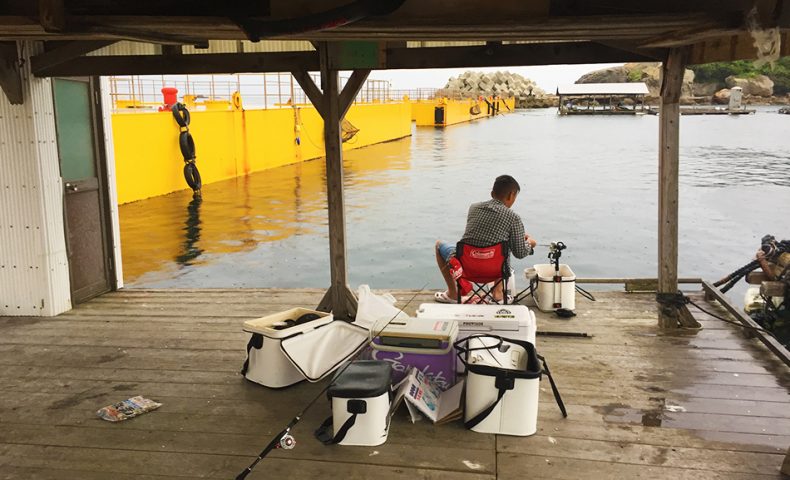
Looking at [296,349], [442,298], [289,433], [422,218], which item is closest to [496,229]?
[442,298]

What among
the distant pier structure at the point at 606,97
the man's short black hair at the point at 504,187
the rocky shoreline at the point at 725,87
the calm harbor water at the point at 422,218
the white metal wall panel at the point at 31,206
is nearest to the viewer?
the man's short black hair at the point at 504,187

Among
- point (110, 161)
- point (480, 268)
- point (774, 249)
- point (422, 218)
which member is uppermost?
point (110, 161)

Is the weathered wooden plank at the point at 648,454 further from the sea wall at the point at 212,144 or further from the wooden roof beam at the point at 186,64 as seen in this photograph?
the sea wall at the point at 212,144

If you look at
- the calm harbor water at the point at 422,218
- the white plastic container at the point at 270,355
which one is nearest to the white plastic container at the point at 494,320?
the white plastic container at the point at 270,355

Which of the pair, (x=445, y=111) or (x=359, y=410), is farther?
(x=445, y=111)

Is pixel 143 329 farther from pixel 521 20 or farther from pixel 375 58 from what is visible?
pixel 521 20

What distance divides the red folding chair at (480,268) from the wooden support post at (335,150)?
40.0 inches

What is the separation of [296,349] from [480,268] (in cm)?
174

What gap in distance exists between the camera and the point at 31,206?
19.6 ft

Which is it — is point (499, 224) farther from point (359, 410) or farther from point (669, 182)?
point (359, 410)

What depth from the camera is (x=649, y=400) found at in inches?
165

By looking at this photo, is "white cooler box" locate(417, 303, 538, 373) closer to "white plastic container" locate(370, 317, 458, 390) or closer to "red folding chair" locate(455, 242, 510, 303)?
"white plastic container" locate(370, 317, 458, 390)

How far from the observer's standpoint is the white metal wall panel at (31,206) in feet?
19.2

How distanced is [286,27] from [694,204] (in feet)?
59.9
